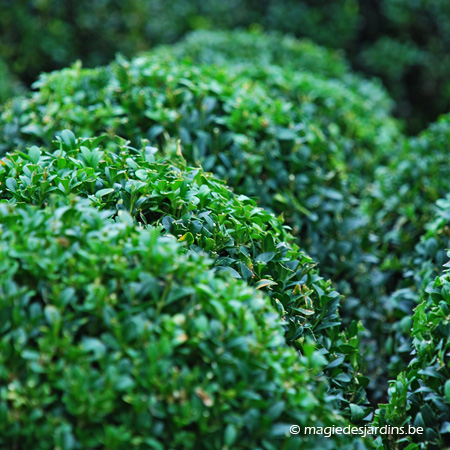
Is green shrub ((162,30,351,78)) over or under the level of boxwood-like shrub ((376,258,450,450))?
over

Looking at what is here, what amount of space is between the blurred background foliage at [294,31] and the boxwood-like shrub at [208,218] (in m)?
3.80

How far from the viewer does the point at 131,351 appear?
5.25 ft

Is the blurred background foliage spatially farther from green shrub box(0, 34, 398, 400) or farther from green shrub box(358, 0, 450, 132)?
green shrub box(0, 34, 398, 400)

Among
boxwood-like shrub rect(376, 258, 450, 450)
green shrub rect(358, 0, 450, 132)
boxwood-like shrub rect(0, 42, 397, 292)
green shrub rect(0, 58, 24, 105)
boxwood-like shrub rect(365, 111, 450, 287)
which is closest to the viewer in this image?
boxwood-like shrub rect(376, 258, 450, 450)

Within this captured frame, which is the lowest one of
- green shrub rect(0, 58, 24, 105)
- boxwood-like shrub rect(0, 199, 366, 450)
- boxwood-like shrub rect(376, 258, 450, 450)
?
green shrub rect(0, 58, 24, 105)

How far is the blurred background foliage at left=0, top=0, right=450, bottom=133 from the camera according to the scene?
580 cm

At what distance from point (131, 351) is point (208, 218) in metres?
0.76

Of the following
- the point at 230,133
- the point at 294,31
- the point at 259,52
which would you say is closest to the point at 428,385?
the point at 230,133

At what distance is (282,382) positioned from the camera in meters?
1.72

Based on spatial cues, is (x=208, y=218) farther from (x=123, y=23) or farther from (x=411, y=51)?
(x=411, y=51)

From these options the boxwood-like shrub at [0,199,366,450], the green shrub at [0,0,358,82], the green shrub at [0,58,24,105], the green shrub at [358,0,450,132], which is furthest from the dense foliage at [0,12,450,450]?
the green shrub at [358,0,450,132]

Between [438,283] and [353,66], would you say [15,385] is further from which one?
[353,66]

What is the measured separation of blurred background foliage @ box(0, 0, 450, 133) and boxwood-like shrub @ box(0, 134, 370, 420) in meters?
3.80

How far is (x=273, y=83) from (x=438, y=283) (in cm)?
252
